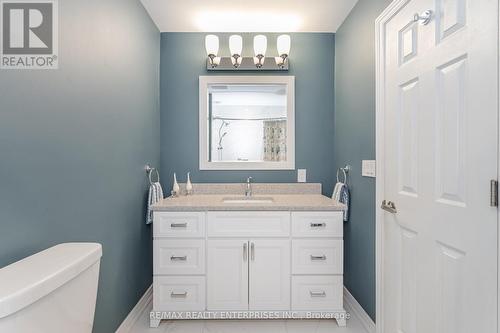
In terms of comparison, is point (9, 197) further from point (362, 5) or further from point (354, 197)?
point (362, 5)

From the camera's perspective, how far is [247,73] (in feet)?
8.26

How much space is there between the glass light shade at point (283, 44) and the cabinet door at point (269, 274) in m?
1.57

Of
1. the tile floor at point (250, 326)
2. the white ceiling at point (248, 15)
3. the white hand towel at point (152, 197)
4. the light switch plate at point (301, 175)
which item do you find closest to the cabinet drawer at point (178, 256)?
the white hand towel at point (152, 197)

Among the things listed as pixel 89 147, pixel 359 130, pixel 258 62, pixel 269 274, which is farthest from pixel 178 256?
pixel 258 62

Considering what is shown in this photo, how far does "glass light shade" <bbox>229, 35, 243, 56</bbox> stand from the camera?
7.77 feet

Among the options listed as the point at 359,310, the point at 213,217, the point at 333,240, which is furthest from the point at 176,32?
the point at 359,310

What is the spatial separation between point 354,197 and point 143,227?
1633mm

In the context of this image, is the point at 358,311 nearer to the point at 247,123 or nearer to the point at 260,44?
the point at 247,123

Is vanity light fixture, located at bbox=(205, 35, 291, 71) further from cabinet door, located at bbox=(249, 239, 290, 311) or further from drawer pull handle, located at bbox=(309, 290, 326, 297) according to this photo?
drawer pull handle, located at bbox=(309, 290, 326, 297)

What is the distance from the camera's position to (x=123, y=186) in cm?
180

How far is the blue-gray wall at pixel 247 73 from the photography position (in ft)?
8.24

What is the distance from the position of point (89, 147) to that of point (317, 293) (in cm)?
171

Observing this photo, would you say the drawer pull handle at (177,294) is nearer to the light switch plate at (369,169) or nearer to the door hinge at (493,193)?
the light switch plate at (369,169)

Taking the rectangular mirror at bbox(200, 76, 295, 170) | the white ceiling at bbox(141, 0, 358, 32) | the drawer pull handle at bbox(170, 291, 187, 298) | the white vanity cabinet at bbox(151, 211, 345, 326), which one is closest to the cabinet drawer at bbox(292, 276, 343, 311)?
the white vanity cabinet at bbox(151, 211, 345, 326)
